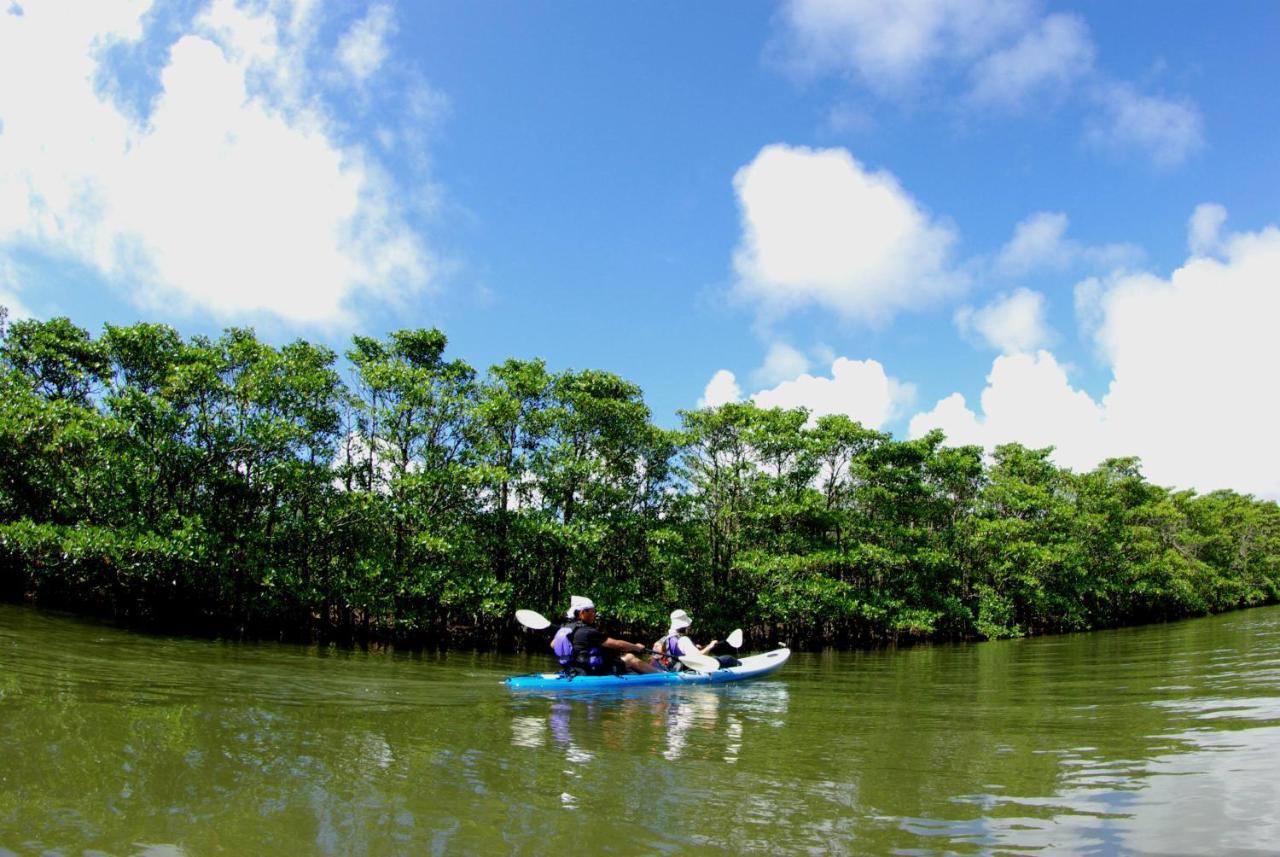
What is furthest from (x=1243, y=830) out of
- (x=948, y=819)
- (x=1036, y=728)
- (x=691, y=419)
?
(x=691, y=419)

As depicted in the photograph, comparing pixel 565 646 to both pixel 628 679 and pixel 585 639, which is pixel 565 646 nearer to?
pixel 585 639

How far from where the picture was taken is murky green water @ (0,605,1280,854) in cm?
364

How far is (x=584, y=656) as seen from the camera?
1088 cm

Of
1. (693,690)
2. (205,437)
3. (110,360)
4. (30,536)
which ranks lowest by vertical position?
(693,690)

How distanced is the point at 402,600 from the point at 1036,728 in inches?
644

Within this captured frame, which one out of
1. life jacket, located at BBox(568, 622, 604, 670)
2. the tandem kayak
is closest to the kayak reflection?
the tandem kayak

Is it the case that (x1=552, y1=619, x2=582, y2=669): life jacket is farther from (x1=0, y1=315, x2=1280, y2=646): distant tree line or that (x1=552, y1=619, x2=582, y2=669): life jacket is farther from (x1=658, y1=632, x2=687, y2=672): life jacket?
(x1=0, y1=315, x2=1280, y2=646): distant tree line

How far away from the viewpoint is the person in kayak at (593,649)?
35.6 feet

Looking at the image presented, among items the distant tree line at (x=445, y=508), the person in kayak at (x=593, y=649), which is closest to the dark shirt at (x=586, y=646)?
the person in kayak at (x=593, y=649)

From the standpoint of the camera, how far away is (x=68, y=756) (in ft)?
15.1

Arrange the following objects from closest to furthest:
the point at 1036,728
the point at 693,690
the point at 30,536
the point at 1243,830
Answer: the point at 1243,830
the point at 1036,728
the point at 693,690
the point at 30,536

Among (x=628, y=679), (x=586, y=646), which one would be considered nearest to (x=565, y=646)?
(x=586, y=646)

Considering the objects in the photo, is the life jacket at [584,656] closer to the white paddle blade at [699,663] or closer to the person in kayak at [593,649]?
the person in kayak at [593,649]

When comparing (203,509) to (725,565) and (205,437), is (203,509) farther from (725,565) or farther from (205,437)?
(725,565)
